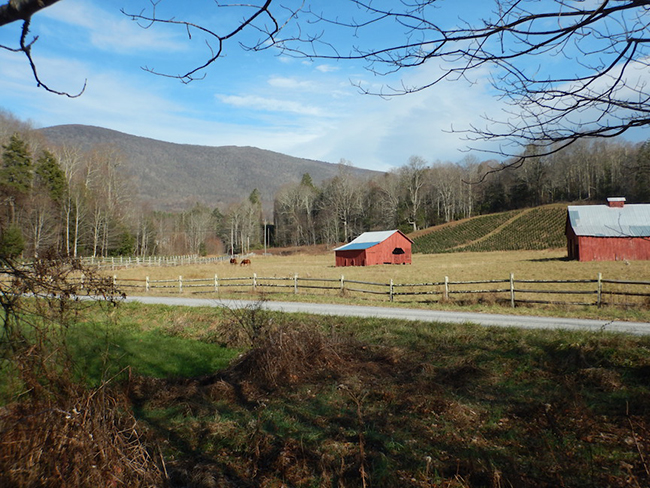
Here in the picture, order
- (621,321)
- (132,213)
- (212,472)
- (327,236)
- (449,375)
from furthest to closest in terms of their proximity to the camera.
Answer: (327,236)
(132,213)
(621,321)
(449,375)
(212,472)

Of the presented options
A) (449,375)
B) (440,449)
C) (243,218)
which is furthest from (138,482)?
(243,218)

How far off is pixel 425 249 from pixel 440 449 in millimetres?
65197

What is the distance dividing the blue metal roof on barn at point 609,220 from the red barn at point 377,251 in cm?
1671

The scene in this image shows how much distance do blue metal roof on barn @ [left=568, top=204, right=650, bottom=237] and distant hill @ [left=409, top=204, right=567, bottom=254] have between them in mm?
16191

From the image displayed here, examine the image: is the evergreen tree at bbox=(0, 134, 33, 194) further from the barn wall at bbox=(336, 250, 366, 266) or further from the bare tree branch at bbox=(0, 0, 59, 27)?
the bare tree branch at bbox=(0, 0, 59, 27)

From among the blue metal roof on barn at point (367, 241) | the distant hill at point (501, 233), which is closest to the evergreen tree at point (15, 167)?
the blue metal roof on barn at point (367, 241)

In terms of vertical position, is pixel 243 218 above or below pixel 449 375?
above

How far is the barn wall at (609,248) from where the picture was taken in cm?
3734

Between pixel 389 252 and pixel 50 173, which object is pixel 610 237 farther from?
pixel 50 173

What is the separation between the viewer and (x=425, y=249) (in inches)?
2685

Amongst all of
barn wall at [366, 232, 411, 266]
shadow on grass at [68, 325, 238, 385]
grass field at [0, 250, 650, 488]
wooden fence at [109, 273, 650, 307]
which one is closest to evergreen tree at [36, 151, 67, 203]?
wooden fence at [109, 273, 650, 307]

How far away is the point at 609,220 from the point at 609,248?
331 centimetres

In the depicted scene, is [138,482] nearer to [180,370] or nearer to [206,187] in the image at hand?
[180,370]

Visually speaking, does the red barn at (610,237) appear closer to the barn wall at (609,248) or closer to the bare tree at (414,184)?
the barn wall at (609,248)
